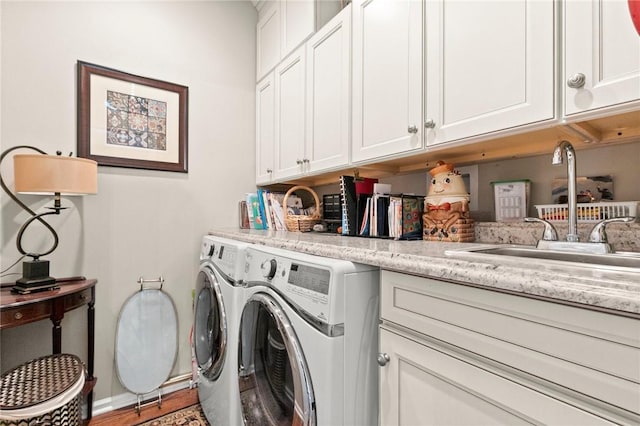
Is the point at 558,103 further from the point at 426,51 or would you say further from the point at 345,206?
the point at 345,206

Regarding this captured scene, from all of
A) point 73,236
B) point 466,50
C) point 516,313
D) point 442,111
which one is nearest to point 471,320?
point 516,313

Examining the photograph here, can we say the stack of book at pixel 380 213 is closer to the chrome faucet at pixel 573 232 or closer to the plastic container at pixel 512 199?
the plastic container at pixel 512 199

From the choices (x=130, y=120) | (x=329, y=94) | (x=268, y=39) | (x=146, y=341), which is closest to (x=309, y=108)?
(x=329, y=94)

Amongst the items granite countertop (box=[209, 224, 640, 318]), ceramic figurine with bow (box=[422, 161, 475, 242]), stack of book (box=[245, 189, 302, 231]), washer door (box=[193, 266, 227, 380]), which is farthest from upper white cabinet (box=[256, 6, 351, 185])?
granite countertop (box=[209, 224, 640, 318])

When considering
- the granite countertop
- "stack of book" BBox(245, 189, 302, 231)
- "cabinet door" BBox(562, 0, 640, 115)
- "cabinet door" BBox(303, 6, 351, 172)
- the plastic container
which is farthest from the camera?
"stack of book" BBox(245, 189, 302, 231)

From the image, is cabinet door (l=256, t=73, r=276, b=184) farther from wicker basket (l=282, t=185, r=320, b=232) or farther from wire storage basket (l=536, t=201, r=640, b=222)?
wire storage basket (l=536, t=201, r=640, b=222)

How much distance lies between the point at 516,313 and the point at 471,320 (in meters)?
0.10

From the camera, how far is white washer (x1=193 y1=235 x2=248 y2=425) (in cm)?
136

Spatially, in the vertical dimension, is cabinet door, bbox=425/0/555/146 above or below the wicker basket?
above

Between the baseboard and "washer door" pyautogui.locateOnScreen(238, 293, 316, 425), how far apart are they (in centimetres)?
108

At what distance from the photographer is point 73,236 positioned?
6.10 ft

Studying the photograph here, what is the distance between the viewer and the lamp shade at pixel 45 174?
1.48 m

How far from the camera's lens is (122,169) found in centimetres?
201

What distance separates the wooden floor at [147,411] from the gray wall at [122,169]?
13cm
